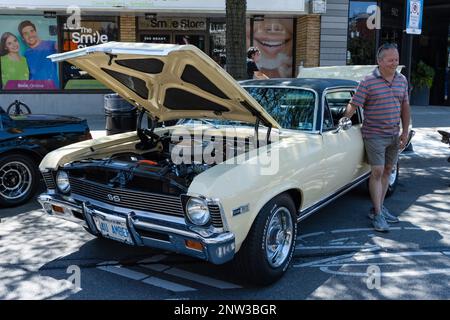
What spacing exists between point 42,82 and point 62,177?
10.4m

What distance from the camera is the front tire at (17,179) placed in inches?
226

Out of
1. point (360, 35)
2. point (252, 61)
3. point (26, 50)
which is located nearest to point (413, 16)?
point (252, 61)

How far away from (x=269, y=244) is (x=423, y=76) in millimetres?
13566

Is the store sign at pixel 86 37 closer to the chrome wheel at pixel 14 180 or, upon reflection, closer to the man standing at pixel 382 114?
the chrome wheel at pixel 14 180

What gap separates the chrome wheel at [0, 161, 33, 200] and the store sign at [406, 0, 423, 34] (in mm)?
6880

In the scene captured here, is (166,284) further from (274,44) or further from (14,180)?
(274,44)

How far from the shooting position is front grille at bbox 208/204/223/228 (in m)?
3.16

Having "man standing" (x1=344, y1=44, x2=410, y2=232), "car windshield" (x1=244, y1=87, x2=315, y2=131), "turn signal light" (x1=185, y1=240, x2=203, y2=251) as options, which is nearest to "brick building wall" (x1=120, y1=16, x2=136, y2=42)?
"car windshield" (x1=244, y1=87, x2=315, y2=131)

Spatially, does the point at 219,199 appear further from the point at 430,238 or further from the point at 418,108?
Answer: the point at 418,108

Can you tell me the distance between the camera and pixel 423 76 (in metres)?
15.4

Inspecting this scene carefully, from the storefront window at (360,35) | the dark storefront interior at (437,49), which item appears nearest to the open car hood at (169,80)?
the storefront window at (360,35)

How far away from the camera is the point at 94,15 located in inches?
522

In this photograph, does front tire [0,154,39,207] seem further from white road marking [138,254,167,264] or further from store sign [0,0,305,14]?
store sign [0,0,305,14]

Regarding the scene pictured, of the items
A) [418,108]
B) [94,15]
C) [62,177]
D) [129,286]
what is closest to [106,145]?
[62,177]
